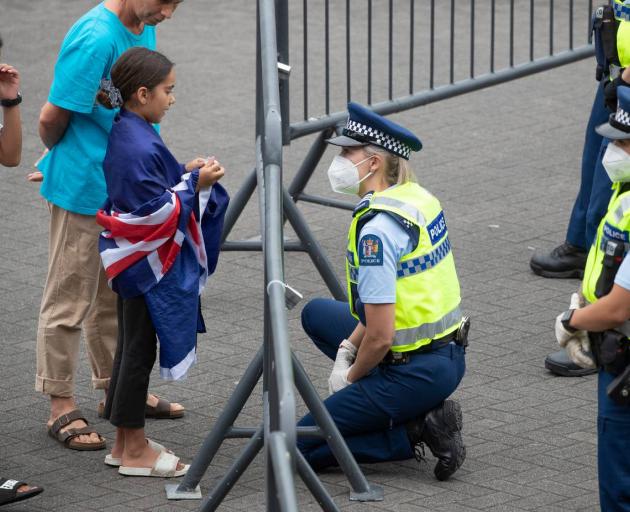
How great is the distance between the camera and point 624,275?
4211 mm

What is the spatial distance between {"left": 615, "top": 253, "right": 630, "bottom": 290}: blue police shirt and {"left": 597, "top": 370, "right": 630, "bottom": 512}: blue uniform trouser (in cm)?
34

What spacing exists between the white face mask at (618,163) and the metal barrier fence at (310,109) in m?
1.04

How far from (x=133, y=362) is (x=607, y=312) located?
1.81 meters

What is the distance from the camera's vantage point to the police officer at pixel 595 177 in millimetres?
6289

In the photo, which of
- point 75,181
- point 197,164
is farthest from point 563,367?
point 75,181

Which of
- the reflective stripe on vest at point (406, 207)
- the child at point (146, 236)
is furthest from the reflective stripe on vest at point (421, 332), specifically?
the child at point (146, 236)

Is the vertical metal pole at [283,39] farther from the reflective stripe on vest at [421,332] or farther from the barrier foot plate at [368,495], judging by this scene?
the barrier foot plate at [368,495]

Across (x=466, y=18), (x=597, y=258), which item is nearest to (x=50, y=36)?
(x=466, y=18)

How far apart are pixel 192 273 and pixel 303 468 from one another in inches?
43.4

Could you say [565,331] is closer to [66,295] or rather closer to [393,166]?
[393,166]

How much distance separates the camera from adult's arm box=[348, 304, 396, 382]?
4973 millimetres

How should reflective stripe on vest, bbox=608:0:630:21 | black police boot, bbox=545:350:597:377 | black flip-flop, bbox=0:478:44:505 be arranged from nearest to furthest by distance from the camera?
black flip-flop, bbox=0:478:44:505
black police boot, bbox=545:350:597:377
reflective stripe on vest, bbox=608:0:630:21

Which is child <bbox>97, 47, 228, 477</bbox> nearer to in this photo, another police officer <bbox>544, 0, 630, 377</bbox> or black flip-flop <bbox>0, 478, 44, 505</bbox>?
black flip-flop <bbox>0, 478, 44, 505</bbox>

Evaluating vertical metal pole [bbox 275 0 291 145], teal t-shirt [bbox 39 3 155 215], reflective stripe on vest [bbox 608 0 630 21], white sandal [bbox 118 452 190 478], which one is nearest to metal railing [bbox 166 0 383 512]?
white sandal [bbox 118 452 190 478]
